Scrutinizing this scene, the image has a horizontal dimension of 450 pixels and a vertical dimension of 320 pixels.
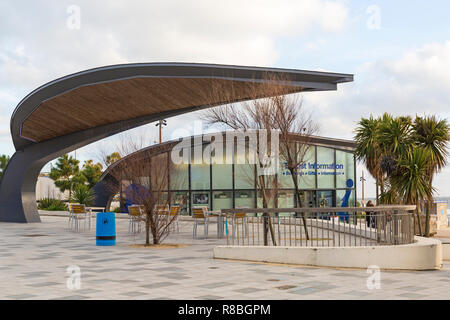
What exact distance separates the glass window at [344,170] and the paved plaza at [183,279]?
18.3 metres

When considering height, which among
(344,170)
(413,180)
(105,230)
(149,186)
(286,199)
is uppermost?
(344,170)

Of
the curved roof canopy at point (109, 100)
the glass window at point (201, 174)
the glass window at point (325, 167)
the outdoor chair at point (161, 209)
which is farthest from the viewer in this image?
the glass window at point (201, 174)

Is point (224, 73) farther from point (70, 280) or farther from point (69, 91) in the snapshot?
point (70, 280)

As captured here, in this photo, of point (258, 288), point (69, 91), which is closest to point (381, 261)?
point (258, 288)

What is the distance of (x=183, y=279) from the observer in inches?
300

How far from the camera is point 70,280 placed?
7.49 meters

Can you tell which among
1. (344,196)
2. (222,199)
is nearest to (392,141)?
(344,196)

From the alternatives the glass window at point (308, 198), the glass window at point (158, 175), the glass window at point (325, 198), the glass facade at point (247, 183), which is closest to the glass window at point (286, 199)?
the glass facade at point (247, 183)

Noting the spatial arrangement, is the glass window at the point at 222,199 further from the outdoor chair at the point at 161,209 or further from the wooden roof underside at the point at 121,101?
the outdoor chair at the point at 161,209

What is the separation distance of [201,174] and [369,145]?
1112 cm

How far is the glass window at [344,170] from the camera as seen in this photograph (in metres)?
28.5

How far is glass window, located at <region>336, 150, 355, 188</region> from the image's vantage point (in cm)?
2849

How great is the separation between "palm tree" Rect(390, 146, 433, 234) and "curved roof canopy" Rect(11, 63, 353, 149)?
160 inches

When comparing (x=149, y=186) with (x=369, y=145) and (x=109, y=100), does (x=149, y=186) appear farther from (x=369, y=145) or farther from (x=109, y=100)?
(x=369, y=145)
